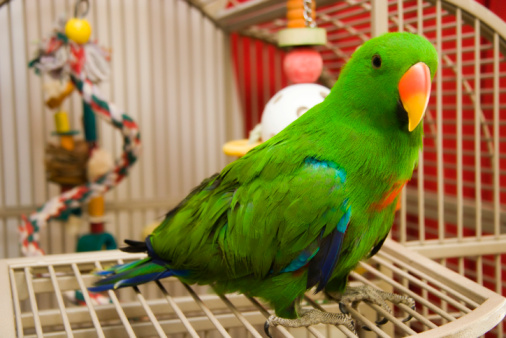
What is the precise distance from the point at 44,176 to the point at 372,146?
951 millimetres

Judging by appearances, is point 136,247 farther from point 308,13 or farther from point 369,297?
point 308,13

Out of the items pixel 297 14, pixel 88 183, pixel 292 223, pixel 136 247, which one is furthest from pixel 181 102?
pixel 292 223

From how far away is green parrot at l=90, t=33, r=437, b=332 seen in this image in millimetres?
453

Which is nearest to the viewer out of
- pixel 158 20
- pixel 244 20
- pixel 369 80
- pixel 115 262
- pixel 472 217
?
pixel 369 80

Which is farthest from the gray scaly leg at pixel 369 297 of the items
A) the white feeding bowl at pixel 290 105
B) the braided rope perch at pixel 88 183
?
the braided rope perch at pixel 88 183

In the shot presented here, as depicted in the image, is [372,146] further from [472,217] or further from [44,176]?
[44,176]

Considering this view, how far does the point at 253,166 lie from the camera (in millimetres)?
528

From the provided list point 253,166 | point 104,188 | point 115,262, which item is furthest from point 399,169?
point 104,188

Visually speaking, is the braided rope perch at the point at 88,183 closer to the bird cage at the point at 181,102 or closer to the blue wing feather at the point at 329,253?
the bird cage at the point at 181,102

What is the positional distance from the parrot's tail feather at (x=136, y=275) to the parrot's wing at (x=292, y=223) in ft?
0.29

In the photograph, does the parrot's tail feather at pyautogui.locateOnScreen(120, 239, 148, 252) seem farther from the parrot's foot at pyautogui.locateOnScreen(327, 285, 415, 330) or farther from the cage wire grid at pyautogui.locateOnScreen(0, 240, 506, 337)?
the parrot's foot at pyautogui.locateOnScreen(327, 285, 415, 330)

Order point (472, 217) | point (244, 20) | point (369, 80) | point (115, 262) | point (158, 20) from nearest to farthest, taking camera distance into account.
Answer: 1. point (369, 80)
2. point (115, 262)
3. point (472, 217)
4. point (244, 20)
5. point (158, 20)

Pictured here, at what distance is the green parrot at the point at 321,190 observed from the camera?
45 cm

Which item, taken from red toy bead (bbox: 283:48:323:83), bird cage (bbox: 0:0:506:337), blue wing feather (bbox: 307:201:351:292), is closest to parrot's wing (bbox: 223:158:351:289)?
blue wing feather (bbox: 307:201:351:292)
